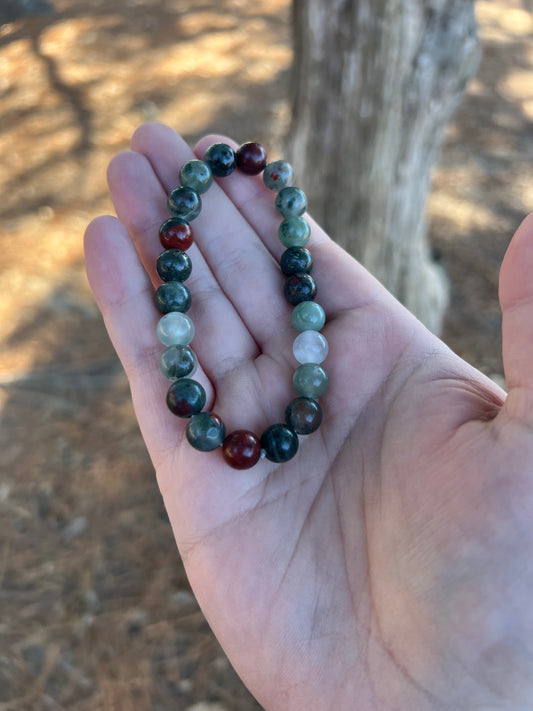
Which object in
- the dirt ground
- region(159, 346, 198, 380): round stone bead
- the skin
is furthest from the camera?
the dirt ground

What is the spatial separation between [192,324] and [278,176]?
0.68m

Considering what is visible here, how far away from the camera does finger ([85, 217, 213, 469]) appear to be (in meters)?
1.75

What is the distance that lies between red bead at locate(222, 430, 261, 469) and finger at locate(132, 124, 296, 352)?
0.35 meters

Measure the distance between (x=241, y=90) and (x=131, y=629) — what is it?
4046 millimetres

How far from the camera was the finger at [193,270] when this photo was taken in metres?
1.85

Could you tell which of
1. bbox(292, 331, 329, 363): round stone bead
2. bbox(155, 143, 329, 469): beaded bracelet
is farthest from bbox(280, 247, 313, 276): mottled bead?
bbox(292, 331, 329, 363): round stone bead

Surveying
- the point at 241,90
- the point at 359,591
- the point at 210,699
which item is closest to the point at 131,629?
the point at 210,699

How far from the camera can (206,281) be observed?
6.55 feet

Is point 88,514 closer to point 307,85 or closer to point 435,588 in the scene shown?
point 435,588

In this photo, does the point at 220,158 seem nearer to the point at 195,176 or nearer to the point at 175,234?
the point at 195,176

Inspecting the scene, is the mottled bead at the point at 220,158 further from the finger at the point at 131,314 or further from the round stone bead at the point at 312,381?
the round stone bead at the point at 312,381

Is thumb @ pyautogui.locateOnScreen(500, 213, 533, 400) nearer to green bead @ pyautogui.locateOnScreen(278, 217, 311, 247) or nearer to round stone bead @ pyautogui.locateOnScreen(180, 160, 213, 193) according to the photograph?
green bead @ pyautogui.locateOnScreen(278, 217, 311, 247)

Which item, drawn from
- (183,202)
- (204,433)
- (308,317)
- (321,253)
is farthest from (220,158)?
(204,433)

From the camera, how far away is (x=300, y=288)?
1.89 metres
